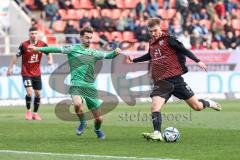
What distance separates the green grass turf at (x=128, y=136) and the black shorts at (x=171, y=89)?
0.83m

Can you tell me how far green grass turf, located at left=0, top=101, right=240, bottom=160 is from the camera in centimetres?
1220

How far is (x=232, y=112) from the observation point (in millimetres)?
22688

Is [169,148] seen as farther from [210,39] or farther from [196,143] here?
[210,39]

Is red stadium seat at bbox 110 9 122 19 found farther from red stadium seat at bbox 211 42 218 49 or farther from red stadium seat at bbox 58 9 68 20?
red stadium seat at bbox 211 42 218 49

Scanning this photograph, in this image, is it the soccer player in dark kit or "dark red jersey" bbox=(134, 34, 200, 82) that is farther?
"dark red jersey" bbox=(134, 34, 200, 82)

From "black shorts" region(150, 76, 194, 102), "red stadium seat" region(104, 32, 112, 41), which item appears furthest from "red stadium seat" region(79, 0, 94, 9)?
"black shorts" region(150, 76, 194, 102)

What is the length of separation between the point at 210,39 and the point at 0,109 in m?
13.8

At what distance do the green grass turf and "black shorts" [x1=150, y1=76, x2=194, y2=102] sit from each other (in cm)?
83

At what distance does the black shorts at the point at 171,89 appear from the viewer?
14344 millimetres

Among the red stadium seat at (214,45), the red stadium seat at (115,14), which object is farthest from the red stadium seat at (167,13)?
the red stadium seat at (214,45)

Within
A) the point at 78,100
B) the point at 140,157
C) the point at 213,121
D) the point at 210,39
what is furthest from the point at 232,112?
the point at 210,39

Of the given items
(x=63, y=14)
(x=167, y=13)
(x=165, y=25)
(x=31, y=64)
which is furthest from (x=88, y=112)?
(x=167, y=13)

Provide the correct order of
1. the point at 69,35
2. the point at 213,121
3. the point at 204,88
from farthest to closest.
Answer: the point at 69,35 < the point at 204,88 < the point at 213,121

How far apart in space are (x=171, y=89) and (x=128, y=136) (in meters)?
1.54
